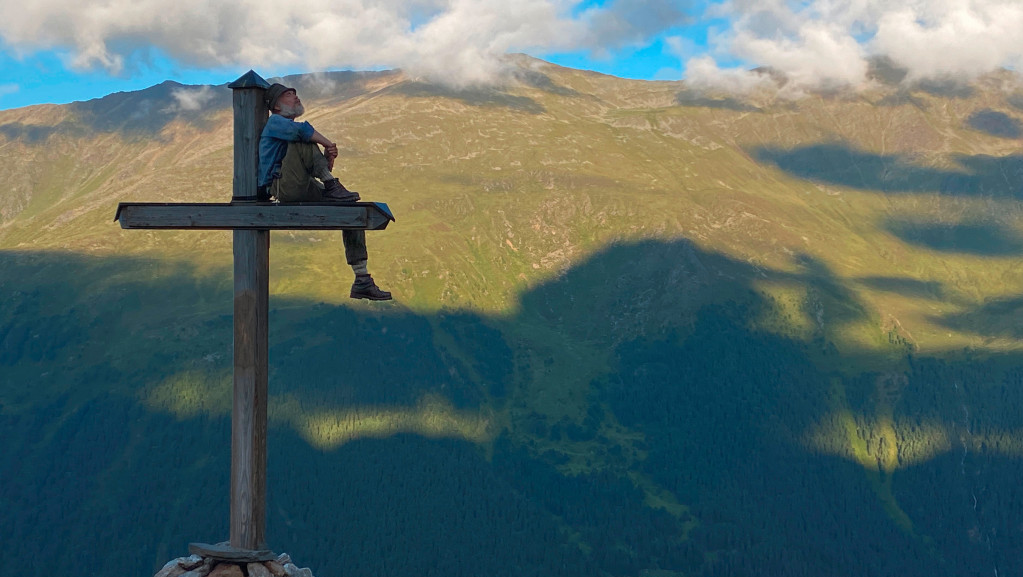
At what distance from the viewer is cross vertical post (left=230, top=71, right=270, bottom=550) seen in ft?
61.0

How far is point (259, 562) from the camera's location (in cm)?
1878

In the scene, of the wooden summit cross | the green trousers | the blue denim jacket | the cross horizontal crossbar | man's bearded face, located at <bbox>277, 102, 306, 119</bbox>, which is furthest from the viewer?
man's bearded face, located at <bbox>277, 102, 306, 119</bbox>

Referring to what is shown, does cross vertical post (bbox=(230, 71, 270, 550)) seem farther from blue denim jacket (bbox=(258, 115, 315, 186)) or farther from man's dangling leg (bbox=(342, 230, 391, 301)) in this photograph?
man's dangling leg (bbox=(342, 230, 391, 301))

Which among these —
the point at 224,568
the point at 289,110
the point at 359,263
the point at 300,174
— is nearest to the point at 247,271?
the point at 300,174

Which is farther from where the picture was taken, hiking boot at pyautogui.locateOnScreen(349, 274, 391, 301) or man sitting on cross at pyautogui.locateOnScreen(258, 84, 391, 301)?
hiking boot at pyautogui.locateOnScreen(349, 274, 391, 301)

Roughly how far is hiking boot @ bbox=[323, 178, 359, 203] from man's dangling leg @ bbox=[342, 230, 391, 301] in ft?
2.42

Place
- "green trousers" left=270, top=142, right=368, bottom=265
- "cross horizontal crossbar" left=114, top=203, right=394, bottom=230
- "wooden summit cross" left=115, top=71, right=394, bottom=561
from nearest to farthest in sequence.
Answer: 1. "cross horizontal crossbar" left=114, top=203, right=394, bottom=230
2. "wooden summit cross" left=115, top=71, right=394, bottom=561
3. "green trousers" left=270, top=142, right=368, bottom=265

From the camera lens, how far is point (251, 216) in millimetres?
18375

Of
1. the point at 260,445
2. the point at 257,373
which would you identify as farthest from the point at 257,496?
the point at 257,373

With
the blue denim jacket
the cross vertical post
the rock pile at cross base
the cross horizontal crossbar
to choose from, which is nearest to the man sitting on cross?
the blue denim jacket

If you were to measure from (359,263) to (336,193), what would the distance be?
1499 millimetres

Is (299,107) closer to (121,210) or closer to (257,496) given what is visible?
(121,210)

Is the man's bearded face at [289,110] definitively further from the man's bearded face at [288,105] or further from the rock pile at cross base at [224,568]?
the rock pile at cross base at [224,568]

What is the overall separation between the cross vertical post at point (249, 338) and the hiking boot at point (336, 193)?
1.18m
